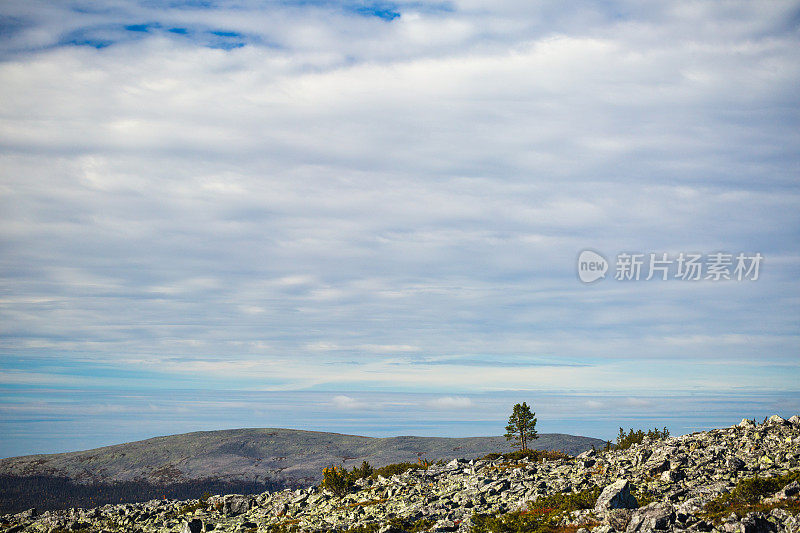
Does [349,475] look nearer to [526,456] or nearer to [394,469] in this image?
[394,469]

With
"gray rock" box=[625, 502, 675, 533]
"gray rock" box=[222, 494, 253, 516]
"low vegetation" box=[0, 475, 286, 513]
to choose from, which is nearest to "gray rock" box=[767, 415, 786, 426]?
"gray rock" box=[625, 502, 675, 533]

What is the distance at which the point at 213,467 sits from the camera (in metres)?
126

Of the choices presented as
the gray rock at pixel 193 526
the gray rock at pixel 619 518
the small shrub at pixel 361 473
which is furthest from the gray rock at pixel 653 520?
the gray rock at pixel 193 526

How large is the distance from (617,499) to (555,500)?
558cm

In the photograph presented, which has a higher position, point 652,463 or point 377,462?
point 652,463

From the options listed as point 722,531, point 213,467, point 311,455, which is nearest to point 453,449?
point 311,455

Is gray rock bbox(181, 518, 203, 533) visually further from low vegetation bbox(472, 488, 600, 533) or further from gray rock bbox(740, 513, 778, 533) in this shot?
gray rock bbox(740, 513, 778, 533)

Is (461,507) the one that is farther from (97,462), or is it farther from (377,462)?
(97,462)

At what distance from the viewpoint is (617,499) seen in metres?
31.0

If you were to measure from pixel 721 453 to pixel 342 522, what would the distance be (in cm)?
2565

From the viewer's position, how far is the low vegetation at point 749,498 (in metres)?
Answer: 27.5

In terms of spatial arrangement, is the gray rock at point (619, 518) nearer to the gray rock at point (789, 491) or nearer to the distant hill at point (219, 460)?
the gray rock at point (789, 491)

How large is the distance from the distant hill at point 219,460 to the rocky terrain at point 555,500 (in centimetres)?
6742

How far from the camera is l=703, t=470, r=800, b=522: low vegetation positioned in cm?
2749
